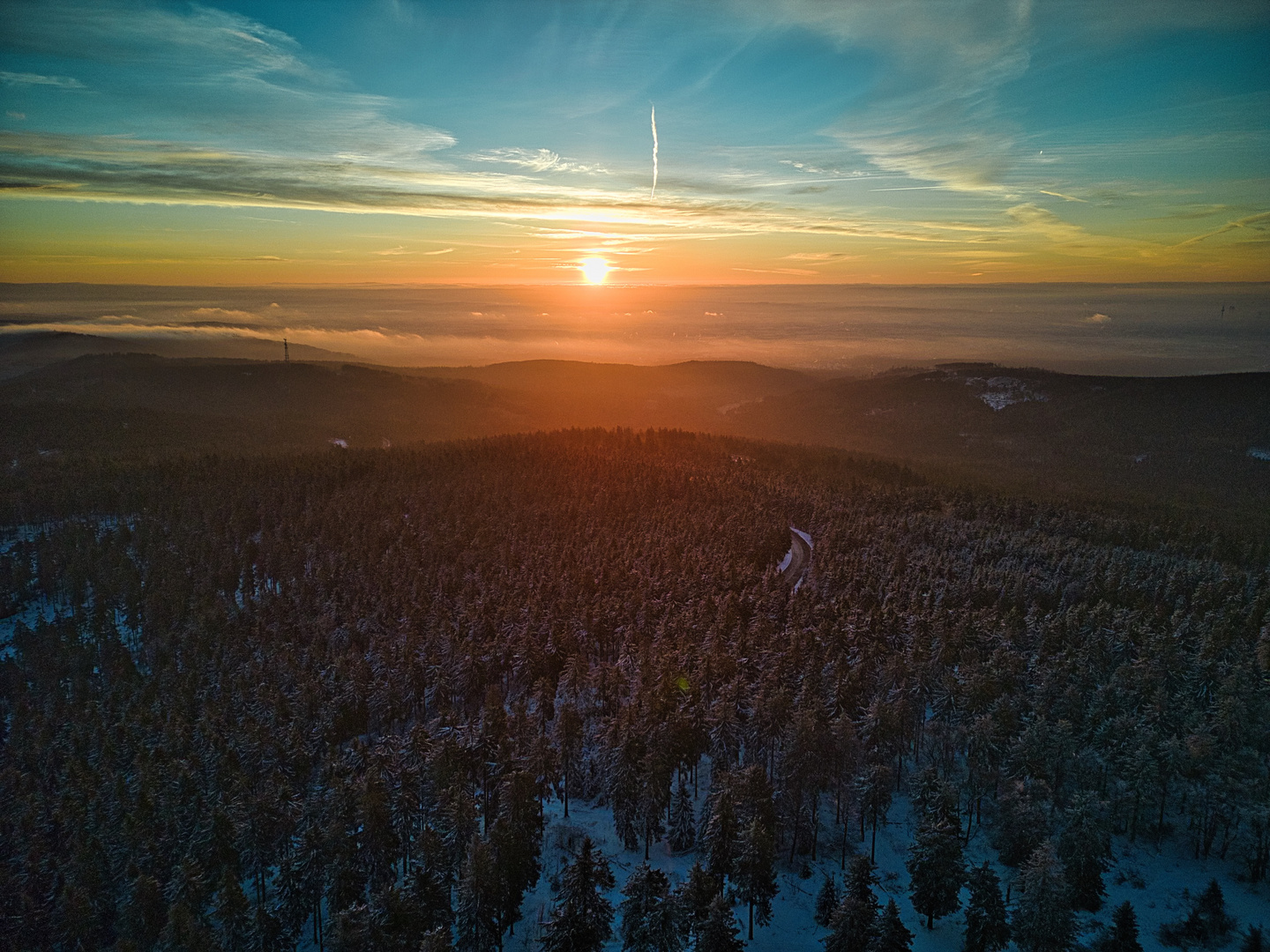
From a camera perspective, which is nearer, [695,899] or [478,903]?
[695,899]

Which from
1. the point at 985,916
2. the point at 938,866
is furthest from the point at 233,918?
the point at 985,916

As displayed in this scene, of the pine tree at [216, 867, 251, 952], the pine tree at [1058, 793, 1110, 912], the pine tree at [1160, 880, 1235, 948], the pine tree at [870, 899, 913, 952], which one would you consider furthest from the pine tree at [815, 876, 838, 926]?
the pine tree at [216, 867, 251, 952]

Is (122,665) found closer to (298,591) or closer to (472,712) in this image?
(298,591)

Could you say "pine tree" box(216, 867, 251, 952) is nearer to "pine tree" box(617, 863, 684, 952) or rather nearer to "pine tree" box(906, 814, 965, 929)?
"pine tree" box(617, 863, 684, 952)

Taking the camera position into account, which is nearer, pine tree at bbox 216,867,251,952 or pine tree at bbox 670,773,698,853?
pine tree at bbox 216,867,251,952

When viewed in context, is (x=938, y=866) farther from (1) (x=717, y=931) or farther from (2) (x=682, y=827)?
(2) (x=682, y=827)

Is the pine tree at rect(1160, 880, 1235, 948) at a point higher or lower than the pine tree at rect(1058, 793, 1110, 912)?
lower

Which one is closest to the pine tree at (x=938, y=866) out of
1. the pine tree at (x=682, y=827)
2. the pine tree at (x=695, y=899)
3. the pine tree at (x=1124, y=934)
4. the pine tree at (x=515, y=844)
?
the pine tree at (x=1124, y=934)
